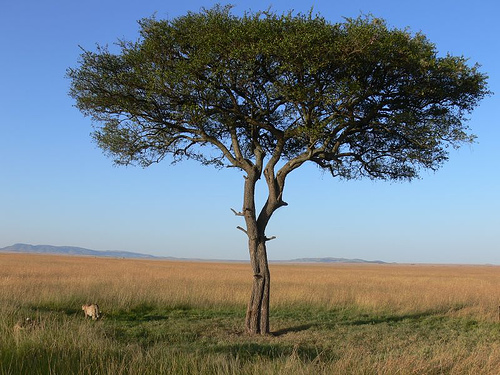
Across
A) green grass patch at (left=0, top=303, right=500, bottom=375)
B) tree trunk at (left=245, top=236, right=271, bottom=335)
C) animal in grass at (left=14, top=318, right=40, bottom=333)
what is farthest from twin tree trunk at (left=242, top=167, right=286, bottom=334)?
animal in grass at (left=14, top=318, right=40, bottom=333)

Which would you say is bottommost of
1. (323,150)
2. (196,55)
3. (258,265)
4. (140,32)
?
(258,265)

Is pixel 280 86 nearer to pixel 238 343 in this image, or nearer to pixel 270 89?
pixel 270 89

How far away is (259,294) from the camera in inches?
650

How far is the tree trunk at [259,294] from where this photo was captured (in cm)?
1638

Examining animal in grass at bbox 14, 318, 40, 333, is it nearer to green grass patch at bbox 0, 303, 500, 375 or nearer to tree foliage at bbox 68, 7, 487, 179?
green grass patch at bbox 0, 303, 500, 375

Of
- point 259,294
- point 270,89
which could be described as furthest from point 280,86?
point 259,294

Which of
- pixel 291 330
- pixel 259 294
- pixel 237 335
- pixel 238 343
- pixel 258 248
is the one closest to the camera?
pixel 238 343

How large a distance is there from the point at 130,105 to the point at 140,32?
2.49 m

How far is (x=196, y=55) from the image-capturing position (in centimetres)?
1608

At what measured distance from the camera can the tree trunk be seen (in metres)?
16.4

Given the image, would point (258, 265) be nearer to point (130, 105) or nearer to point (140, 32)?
point (130, 105)

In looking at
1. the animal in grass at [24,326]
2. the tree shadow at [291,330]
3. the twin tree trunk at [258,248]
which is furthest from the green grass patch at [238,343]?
the twin tree trunk at [258,248]

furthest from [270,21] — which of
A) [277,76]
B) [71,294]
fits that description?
[71,294]

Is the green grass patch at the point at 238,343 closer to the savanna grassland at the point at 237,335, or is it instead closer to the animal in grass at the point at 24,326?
the savanna grassland at the point at 237,335
